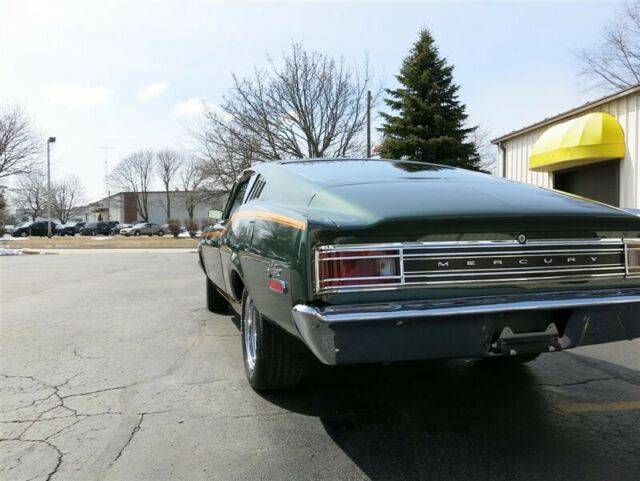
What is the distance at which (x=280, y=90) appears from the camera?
83.1 ft

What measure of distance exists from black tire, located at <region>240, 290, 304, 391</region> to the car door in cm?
85

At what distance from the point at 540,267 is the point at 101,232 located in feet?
193

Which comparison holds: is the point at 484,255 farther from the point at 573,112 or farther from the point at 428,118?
the point at 428,118

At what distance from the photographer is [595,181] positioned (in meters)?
13.3

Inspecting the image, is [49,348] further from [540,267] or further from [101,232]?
[101,232]

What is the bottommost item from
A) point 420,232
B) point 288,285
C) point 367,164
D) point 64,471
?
point 64,471

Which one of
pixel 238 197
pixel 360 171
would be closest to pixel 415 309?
pixel 360 171

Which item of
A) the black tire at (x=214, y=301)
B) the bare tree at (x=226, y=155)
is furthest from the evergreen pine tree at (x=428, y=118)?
the black tire at (x=214, y=301)

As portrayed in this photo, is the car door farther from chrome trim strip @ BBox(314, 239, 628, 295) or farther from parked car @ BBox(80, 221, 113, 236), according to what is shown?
parked car @ BBox(80, 221, 113, 236)

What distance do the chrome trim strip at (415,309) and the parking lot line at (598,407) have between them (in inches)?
43.2

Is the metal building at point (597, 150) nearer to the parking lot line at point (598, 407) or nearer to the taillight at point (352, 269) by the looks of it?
the parking lot line at point (598, 407)

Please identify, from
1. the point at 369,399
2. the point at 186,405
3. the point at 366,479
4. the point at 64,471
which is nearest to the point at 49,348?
the point at 186,405

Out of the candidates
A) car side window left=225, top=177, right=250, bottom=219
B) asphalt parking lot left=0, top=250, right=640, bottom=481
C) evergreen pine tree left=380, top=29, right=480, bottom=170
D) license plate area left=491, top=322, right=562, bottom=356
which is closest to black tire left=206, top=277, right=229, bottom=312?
asphalt parking lot left=0, top=250, right=640, bottom=481

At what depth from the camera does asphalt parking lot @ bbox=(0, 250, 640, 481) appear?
272 centimetres
